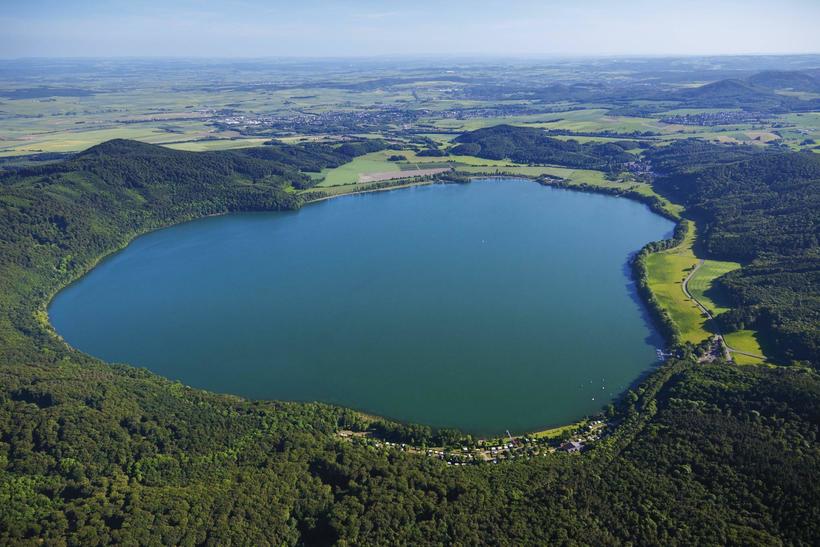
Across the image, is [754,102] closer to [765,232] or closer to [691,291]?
[765,232]

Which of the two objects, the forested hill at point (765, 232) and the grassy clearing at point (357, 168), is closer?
the forested hill at point (765, 232)

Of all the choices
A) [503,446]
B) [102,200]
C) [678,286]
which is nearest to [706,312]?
[678,286]

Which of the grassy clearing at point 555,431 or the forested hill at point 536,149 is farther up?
the forested hill at point 536,149

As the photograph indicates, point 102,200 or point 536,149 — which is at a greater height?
point 536,149

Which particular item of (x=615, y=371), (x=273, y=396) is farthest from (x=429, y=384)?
(x=615, y=371)

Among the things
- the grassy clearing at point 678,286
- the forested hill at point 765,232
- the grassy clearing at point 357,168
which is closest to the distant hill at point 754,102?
the forested hill at point 765,232

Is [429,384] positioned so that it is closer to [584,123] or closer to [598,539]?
[598,539]

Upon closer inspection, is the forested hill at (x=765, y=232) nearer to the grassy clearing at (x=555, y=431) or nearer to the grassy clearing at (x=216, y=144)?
the grassy clearing at (x=555, y=431)
